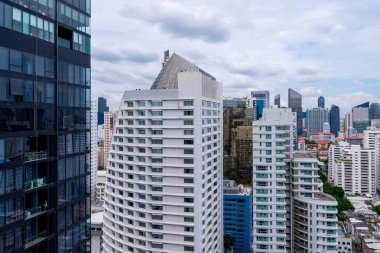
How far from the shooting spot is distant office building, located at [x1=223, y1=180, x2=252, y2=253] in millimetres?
78125

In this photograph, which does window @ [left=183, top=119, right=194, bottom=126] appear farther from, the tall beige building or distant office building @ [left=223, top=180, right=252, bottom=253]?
the tall beige building

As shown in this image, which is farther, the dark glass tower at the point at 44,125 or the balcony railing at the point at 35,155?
the balcony railing at the point at 35,155

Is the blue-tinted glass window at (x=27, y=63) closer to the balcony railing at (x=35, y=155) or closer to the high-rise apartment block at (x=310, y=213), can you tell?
the balcony railing at (x=35, y=155)

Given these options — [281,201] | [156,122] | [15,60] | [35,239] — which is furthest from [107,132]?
[15,60]

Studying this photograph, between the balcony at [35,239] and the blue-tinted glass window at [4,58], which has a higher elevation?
the blue-tinted glass window at [4,58]

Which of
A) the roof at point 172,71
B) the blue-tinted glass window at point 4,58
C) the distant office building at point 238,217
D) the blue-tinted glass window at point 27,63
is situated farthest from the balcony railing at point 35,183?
the distant office building at point 238,217

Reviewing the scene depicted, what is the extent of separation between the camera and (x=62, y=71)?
2284cm

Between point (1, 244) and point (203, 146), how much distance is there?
93.9 feet

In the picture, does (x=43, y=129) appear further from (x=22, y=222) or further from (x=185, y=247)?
(x=185, y=247)

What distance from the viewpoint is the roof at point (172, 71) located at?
48594mm

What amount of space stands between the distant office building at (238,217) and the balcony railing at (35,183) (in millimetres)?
61355

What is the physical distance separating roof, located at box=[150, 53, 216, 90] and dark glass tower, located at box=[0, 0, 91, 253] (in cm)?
2328

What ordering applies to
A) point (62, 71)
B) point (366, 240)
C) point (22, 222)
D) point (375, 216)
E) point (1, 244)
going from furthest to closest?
point (375, 216) → point (366, 240) → point (62, 71) → point (22, 222) → point (1, 244)

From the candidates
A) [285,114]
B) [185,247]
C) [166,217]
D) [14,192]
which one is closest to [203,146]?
[166,217]
